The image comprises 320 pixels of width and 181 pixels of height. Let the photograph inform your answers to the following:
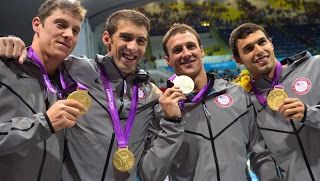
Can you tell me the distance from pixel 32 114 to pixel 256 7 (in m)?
11.4

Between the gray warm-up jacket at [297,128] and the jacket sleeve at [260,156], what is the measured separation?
0.05m

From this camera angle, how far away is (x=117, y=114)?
6.59 feet

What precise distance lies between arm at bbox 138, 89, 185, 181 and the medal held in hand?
0.08m

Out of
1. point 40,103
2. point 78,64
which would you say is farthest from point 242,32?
point 40,103

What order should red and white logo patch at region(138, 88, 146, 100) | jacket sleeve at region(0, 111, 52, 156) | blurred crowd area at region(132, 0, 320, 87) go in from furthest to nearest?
blurred crowd area at region(132, 0, 320, 87)
red and white logo patch at region(138, 88, 146, 100)
jacket sleeve at region(0, 111, 52, 156)

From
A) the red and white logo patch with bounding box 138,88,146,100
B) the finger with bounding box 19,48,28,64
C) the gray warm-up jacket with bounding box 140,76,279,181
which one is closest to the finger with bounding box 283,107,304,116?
the gray warm-up jacket with bounding box 140,76,279,181

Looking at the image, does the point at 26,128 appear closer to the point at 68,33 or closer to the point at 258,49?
the point at 68,33

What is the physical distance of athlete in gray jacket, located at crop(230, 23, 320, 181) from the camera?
210 cm

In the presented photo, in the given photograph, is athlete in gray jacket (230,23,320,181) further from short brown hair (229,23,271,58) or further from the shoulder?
the shoulder

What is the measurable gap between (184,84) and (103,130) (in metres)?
0.51

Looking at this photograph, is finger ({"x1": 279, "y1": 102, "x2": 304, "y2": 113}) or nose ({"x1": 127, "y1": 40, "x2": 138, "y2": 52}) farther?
nose ({"x1": 127, "y1": 40, "x2": 138, "y2": 52})

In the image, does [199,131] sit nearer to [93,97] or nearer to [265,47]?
[93,97]

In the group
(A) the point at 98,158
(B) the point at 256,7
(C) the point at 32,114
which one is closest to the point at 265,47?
(A) the point at 98,158

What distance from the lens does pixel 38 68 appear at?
1.85m
